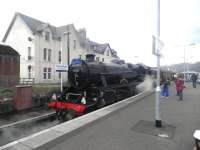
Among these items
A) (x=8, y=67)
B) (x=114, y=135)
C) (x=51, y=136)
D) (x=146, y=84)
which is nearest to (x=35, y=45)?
(x=8, y=67)

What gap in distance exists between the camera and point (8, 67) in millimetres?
22281

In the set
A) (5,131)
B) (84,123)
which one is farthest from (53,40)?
(84,123)

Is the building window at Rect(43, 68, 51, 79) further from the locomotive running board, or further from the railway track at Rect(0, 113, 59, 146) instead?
the locomotive running board

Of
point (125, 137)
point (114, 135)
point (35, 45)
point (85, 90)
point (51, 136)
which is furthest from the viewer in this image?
point (35, 45)

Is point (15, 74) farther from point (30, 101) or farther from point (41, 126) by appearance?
point (41, 126)

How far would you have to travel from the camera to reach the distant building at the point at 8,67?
70.8 feet

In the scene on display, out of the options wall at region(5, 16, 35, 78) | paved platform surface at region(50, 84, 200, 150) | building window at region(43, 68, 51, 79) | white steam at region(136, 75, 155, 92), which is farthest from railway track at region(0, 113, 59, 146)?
building window at region(43, 68, 51, 79)

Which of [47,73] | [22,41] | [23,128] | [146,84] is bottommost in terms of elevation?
[23,128]

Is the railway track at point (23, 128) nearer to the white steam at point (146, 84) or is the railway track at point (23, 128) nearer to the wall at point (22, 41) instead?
the white steam at point (146, 84)

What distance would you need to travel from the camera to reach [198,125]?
22.0 feet

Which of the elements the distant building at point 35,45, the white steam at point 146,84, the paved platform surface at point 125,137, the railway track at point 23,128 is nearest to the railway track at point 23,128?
the railway track at point 23,128

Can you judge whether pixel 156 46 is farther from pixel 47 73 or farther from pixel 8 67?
pixel 47 73

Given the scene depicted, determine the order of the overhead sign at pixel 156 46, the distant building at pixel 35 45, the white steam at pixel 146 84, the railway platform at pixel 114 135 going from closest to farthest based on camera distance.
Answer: the railway platform at pixel 114 135
the overhead sign at pixel 156 46
the white steam at pixel 146 84
the distant building at pixel 35 45

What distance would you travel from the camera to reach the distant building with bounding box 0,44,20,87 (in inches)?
850
